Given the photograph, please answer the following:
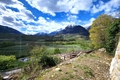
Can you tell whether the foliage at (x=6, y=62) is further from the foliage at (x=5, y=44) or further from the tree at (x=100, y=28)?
the foliage at (x=5, y=44)

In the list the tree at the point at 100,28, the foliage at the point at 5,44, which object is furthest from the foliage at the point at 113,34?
the foliage at the point at 5,44

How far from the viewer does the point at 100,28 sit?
25.7 metres

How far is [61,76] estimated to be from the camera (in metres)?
7.44

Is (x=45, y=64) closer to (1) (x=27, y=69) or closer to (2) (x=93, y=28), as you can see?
(1) (x=27, y=69)

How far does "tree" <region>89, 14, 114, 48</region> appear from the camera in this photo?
81.7 feet

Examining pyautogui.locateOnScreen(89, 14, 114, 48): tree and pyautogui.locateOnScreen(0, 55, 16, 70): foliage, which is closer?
pyautogui.locateOnScreen(89, 14, 114, 48): tree

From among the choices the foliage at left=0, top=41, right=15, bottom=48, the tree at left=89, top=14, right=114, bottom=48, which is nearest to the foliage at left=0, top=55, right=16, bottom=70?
the tree at left=89, top=14, right=114, bottom=48

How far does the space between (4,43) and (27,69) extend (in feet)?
140

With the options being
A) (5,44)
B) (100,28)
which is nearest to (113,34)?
(100,28)

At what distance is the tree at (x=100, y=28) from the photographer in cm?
2491

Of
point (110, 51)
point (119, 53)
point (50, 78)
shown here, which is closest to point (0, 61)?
point (110, 51)

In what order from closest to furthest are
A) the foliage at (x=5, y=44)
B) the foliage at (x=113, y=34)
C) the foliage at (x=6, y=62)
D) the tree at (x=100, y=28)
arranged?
1. the foliage at (x=113, y=34)
2. the tree at (x=100, y=28)
3. the foliage at (x=6, y=62)
4. the foliage at (x=5, y=44)

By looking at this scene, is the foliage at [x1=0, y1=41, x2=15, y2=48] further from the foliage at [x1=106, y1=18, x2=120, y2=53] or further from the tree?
the foliage at [x1=106, y1=18, x2=120, y2=53]

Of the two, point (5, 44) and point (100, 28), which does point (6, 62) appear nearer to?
point (100, 28)
